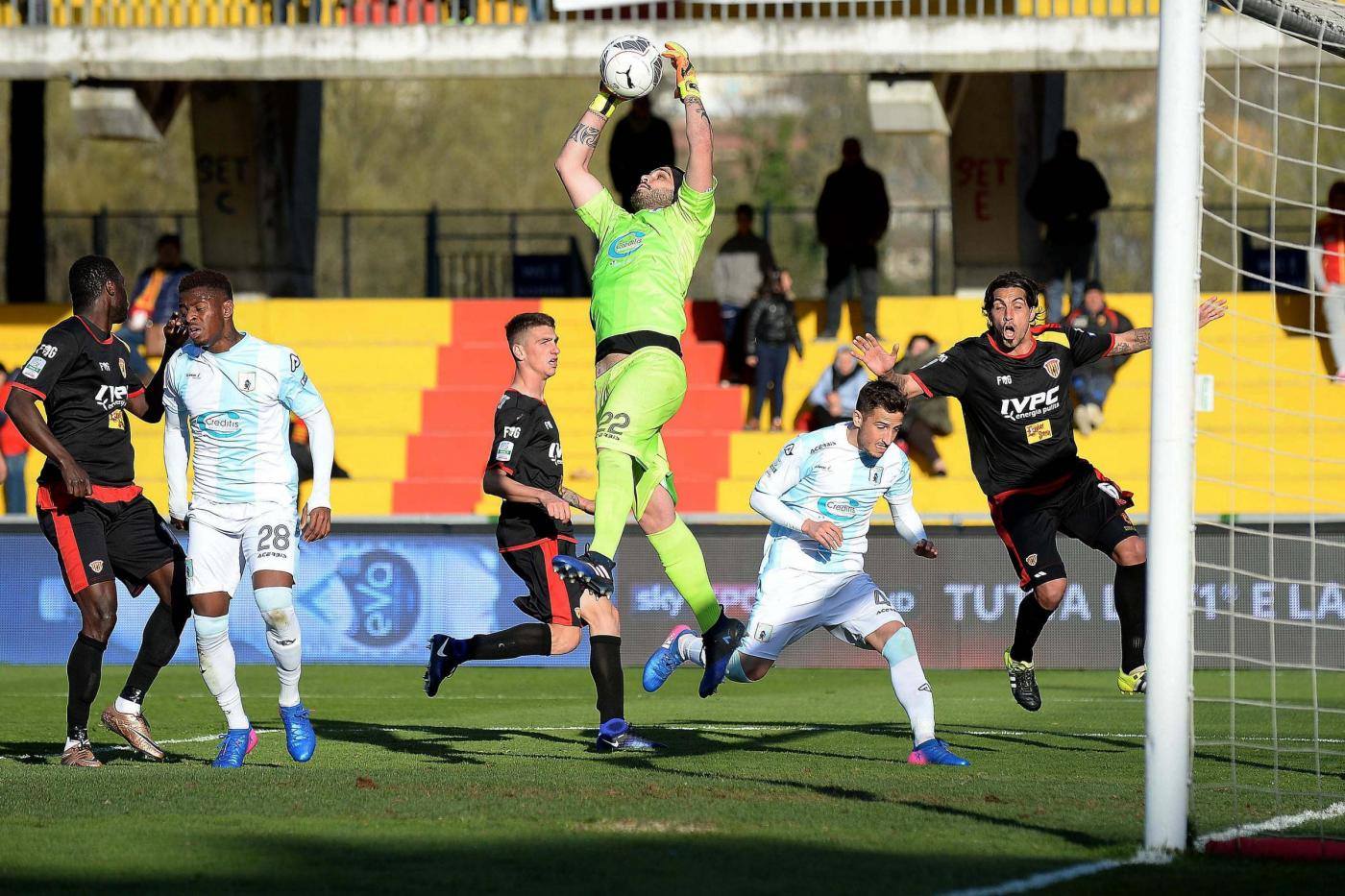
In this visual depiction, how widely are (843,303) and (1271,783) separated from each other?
1387 cm

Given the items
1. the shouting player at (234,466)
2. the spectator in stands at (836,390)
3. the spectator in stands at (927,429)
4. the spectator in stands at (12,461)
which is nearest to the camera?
the shouting player at (234,466)

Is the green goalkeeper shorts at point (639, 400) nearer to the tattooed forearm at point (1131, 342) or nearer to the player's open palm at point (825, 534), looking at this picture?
the player's open palm at point (825, 534)

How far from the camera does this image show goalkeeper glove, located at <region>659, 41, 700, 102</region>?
798cm

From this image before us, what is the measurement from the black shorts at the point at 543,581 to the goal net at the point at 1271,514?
304 centimetres

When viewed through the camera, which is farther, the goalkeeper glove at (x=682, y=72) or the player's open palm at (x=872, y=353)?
the player's open palm at (x=872, y=353)

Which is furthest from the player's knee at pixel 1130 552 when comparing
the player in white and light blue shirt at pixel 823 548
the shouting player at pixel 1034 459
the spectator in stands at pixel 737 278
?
the spectator in stands at pixel 737 278

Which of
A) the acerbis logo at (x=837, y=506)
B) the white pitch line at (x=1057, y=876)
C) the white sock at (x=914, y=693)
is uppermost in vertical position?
the acerbis logo at (x=837, y=506)

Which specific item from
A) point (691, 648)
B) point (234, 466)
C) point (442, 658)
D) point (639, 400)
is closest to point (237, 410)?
point (234, 466)

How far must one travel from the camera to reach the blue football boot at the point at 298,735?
8242 mm

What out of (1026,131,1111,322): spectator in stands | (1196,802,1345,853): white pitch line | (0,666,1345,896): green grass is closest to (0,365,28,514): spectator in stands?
(0,666,1345,896): green grass

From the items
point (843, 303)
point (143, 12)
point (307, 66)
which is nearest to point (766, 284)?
point (843, 303)

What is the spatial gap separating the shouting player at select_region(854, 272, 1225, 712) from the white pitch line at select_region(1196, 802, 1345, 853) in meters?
1.96

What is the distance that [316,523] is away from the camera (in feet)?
25.9

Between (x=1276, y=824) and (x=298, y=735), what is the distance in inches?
162
